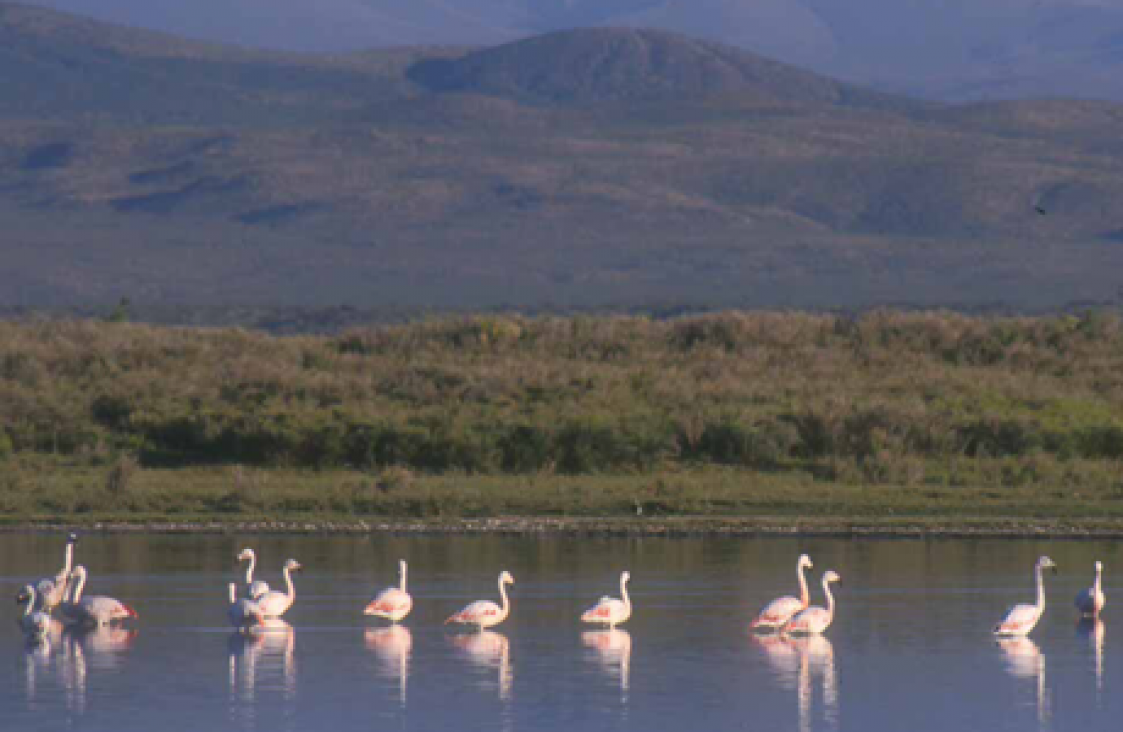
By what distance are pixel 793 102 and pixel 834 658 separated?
164 m

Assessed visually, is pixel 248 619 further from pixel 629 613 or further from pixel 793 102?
pixel 793 102

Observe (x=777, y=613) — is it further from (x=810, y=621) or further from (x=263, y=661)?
(x=263, y=661)

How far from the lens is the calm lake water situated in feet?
50.0

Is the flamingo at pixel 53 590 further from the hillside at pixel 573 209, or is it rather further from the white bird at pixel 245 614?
the hillside at pixel 573 209

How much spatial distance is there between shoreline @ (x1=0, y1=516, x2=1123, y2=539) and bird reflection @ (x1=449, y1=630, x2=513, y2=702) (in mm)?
7474

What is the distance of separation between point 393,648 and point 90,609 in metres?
2.64

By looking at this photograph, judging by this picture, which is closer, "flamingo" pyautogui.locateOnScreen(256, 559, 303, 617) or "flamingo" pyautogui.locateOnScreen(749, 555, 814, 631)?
"flamingo" pyautogui.locateOnScreen(749, 555, 814, 631)

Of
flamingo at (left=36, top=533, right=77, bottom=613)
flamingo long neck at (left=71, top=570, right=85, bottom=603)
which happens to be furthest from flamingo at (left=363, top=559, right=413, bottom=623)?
flamingo at (left=36, top=533, right=77, bottom=613)

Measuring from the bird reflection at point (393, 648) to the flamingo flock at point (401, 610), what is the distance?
0.26 metres

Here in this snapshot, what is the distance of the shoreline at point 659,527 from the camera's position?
2639 cm

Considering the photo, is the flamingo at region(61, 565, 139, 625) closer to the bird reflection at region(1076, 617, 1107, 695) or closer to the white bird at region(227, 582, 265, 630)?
the white bird at region(227, 582, 265, 630)

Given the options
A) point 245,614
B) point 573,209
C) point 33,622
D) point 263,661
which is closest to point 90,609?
point 33,622

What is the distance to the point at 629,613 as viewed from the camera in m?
19.3

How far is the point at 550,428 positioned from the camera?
106ft
